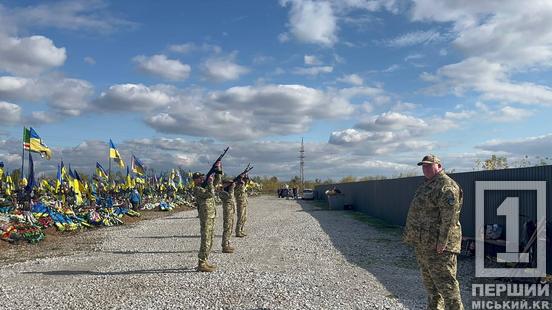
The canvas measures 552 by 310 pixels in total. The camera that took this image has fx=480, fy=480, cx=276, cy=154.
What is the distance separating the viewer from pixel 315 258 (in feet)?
36.2

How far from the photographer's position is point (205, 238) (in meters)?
9.55

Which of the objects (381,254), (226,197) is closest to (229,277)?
(226,197)

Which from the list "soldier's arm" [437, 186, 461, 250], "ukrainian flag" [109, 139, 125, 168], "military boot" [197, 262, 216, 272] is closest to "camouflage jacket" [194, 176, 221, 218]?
"military boot" [197, 262, 216, 272]

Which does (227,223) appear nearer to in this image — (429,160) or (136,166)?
(429,160)

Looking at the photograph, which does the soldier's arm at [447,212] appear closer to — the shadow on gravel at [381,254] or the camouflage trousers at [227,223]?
the shadow on gravel at [381,254]

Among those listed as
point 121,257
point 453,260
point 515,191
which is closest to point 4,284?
point 121,257

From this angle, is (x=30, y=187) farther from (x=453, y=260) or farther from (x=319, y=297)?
(x=453, y=260)

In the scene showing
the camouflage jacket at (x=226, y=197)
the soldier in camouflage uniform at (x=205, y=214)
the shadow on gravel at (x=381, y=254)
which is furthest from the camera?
the camouflage jacket at (x=226, y=197)

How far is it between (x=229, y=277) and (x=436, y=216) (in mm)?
4385

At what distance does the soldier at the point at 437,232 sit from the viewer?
5.35 metres

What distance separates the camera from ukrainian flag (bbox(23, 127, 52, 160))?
66.4 feet

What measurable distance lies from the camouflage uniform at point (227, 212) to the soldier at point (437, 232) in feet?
22.3
